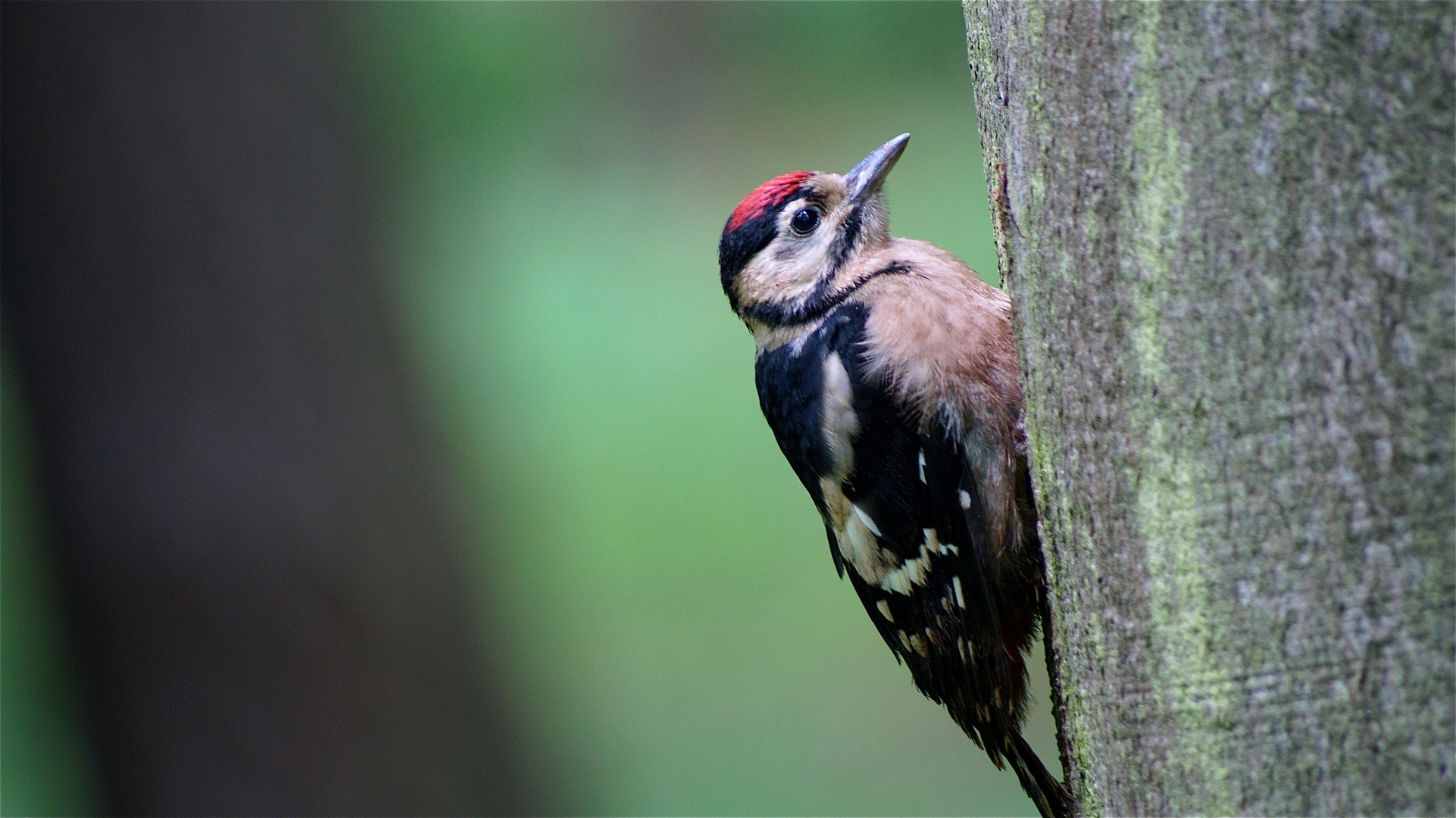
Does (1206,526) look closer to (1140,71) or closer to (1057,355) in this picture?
(1057,355)

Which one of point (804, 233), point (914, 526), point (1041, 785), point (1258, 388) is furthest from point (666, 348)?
point (1258, 388)

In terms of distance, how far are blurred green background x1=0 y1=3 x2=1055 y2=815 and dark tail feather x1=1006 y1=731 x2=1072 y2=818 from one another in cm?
395

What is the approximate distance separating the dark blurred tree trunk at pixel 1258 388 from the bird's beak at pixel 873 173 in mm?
1421

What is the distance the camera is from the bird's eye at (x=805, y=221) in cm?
302

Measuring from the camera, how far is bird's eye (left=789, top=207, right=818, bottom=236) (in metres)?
3.02

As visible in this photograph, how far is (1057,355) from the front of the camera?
1.62 metres

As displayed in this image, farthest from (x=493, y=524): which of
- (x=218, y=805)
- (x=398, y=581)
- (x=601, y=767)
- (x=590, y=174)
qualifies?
Answer: (x=590, y=174)

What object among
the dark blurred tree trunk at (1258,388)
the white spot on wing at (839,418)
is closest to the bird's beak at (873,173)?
the white spot on wing at (839,418)

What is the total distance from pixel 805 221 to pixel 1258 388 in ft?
5.97

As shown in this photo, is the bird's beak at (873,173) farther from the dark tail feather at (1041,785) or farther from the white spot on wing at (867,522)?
the dark tail feather at (1041,785)

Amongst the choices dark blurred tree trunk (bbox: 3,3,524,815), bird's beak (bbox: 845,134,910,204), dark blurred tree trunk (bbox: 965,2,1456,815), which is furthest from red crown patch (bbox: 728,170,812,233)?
dark blurred tree trunk (bbox: 3,3,524,815)

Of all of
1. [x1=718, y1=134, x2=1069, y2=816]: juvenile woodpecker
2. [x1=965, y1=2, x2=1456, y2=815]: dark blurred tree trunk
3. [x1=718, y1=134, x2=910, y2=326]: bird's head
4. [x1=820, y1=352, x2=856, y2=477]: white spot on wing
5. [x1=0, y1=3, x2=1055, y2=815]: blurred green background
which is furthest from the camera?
[x1=0, y1=3, x2=1055, y2=815]: blurred green background

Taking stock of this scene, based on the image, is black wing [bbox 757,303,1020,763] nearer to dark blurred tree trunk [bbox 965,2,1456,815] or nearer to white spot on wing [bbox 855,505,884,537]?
white spot on wing [bbox 855,505,884,537]

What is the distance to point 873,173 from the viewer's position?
3037mm
